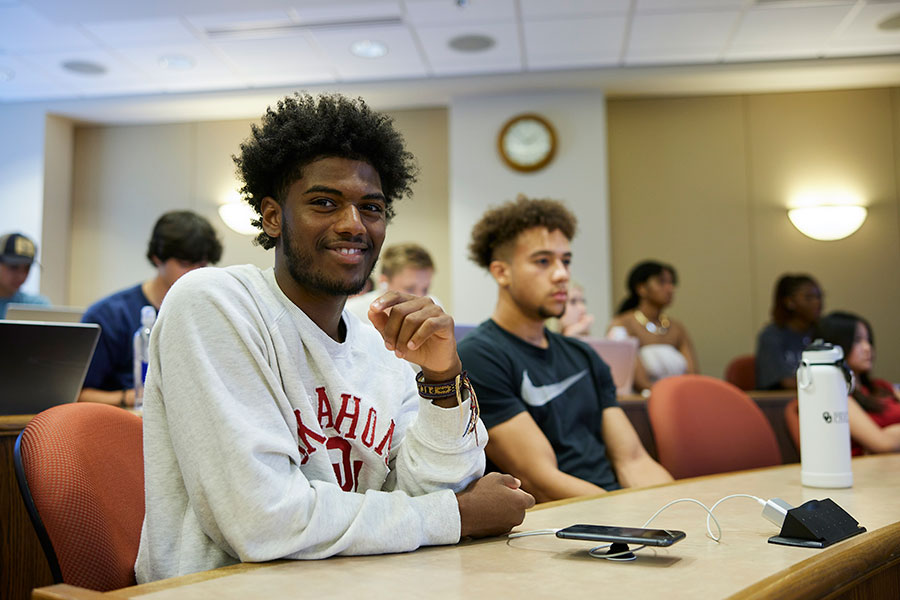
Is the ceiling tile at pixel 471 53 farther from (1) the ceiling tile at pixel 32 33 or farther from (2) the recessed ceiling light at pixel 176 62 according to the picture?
(1) the ceiling tile at pixel 32 33

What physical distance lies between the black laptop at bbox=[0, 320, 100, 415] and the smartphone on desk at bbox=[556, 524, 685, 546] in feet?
4.91

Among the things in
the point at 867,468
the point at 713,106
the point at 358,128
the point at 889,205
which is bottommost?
the point at 867,468

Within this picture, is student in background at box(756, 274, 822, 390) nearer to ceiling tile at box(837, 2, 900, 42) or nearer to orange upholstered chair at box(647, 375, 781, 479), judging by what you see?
ceiling tile at box(837, 2, 900, 42)

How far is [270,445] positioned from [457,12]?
3.67m

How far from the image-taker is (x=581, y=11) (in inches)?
165

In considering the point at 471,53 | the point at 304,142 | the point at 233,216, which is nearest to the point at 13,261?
the point at 233,216

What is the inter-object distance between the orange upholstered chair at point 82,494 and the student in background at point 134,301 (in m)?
1.60

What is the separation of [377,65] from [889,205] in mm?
3422

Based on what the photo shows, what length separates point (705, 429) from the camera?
2189 millimetres

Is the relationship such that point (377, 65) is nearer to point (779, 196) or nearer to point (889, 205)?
point (779, 196)

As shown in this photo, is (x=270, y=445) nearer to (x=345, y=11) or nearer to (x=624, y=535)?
(x=624, y=535)

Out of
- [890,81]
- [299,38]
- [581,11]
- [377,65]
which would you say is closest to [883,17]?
[890,81]

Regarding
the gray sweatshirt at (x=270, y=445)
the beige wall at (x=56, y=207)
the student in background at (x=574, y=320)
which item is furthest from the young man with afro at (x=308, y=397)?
the beige wall at (x=56, y=207)

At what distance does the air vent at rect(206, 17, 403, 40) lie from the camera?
4.32 meters
